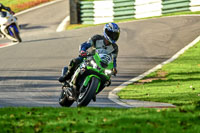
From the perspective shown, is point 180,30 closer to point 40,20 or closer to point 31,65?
point 31,65

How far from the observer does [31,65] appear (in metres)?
17.0

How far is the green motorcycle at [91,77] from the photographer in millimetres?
8688

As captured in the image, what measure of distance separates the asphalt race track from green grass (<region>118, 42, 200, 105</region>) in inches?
29.0

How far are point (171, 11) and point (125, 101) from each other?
18007 millimetres

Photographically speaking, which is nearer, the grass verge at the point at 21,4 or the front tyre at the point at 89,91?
the front tyre at the point at 89,91

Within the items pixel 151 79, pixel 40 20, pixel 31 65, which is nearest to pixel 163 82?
pixel 151 79

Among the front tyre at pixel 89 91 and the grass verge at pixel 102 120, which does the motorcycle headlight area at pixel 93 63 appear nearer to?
the front tyre at pixel 89 91

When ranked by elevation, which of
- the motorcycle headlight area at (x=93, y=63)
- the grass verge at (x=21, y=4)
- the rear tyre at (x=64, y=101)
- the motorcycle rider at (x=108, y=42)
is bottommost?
the grass verge at (x=21, y=4)

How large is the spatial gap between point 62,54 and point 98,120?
41.0ft

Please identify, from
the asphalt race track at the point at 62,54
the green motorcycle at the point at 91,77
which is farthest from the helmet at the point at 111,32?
the asphalt race track at the point at 62,54

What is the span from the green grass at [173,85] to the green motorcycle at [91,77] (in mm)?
2137

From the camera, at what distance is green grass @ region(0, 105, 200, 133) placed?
6280 millimetres

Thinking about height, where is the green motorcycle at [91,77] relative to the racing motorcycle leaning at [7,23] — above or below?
above

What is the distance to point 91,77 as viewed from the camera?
8758mm
